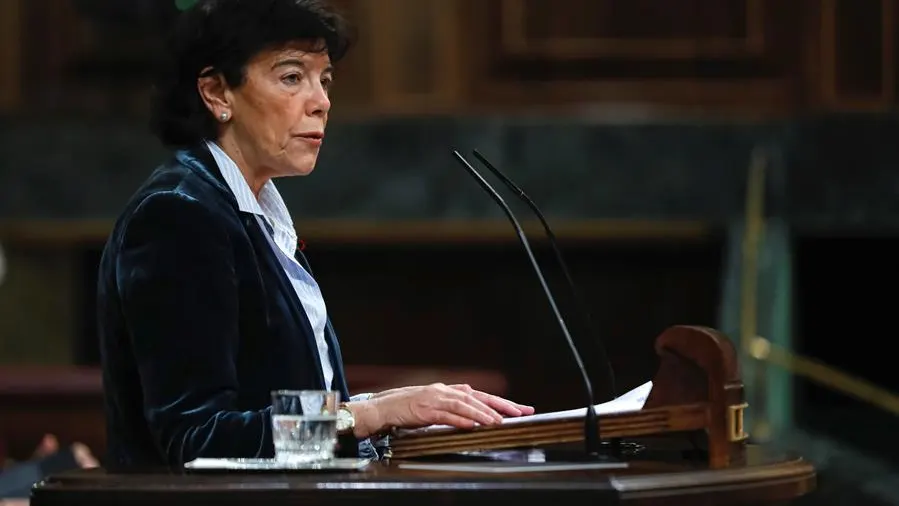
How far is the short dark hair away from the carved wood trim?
2.86m

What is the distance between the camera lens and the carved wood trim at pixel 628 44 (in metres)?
4.83

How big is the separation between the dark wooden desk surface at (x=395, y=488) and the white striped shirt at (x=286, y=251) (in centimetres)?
42

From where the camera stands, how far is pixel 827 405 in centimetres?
518

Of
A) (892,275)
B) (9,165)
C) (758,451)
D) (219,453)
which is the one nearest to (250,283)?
(219,453)

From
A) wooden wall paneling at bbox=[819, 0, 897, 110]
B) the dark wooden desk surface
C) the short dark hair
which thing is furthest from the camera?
wooden wall paneling at bbox=[819, 0, 897, 110]

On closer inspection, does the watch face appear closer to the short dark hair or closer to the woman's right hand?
the woman's right hand

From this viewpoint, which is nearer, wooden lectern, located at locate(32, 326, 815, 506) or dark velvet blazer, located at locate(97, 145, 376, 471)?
wooden lectern, located at locate(32, 326, 815, 506)

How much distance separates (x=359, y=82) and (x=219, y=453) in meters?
3.33

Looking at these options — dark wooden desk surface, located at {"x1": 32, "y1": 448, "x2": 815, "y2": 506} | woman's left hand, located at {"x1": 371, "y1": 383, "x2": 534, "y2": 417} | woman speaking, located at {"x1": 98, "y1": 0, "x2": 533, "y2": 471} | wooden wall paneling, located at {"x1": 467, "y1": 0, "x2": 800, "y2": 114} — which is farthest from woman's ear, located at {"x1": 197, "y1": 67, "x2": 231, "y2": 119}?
wooden wall paneling, located at {"x1": 467, "y1": 0, "x2": 800, "y2": 114}

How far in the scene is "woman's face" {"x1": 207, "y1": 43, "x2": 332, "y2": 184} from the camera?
1945 millimetres

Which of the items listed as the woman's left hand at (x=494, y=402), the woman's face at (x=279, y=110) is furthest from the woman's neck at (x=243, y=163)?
the woman's left hand at (x=494, y=402)

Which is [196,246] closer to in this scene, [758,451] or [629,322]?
[758,451]

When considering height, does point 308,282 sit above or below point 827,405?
above

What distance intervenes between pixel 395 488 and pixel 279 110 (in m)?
0.68
